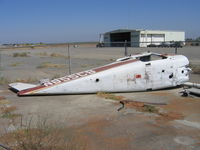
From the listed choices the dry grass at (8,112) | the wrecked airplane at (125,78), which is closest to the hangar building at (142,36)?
the wrecked airplane at (125,78)

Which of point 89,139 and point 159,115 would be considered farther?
point 159,115

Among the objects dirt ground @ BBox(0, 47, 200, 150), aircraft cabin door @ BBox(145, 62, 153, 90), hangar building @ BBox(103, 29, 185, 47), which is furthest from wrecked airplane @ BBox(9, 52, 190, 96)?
hangar building @ BBox(103, 29, 185, 47)

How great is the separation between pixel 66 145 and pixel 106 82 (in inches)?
163

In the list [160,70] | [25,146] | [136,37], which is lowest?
[25,146]

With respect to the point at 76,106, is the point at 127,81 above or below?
above

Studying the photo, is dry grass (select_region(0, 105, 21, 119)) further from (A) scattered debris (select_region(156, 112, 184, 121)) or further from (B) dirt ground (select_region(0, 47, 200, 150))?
(A) scattered debris (select_region(156, 112, 184, 121))

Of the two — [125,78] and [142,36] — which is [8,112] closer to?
[125,78]

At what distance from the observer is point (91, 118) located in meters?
5.61

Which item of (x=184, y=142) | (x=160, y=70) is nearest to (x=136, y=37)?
(x=160, y=70)

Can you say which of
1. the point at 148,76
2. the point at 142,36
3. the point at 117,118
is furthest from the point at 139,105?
the point at 142,36

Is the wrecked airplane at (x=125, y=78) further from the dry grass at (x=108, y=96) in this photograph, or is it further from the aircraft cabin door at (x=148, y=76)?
the dry grass at (x=108, y=96)

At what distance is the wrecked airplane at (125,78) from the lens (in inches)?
306

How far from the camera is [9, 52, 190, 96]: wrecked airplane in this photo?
25.5ft

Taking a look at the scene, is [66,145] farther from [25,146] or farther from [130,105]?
[130,105]
